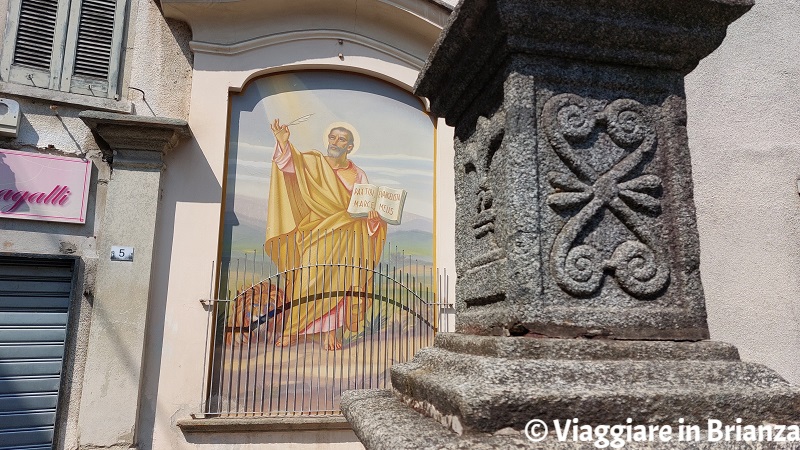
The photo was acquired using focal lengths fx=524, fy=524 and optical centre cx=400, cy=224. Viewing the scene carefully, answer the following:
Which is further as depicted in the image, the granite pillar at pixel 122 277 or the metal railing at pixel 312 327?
the metal railing at pixel 312 327

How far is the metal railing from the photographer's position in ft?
15.2

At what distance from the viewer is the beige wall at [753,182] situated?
16.5ft

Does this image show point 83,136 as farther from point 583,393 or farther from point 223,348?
point 583,393

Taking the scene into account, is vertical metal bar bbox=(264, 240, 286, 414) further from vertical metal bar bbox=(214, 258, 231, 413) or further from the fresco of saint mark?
vertical metal bar bbox=(214, 258, 231, 413)

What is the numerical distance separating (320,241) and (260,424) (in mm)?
1722

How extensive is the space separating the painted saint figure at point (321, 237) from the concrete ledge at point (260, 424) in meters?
0.65

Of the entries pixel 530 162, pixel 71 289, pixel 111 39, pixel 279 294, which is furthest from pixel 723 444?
pixel 111 39

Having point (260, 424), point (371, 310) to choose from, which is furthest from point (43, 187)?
point (371, 310)

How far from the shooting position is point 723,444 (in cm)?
113

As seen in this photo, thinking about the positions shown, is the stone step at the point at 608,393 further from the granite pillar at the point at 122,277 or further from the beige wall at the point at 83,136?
the beige wall at the point at 83,136

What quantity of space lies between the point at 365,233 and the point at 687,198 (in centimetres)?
392

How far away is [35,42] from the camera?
484cm

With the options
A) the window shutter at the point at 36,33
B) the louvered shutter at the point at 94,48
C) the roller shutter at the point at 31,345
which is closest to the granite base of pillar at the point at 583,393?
the roller shutter at the point at 31,345

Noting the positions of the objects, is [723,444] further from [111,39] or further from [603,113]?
[111,39]
